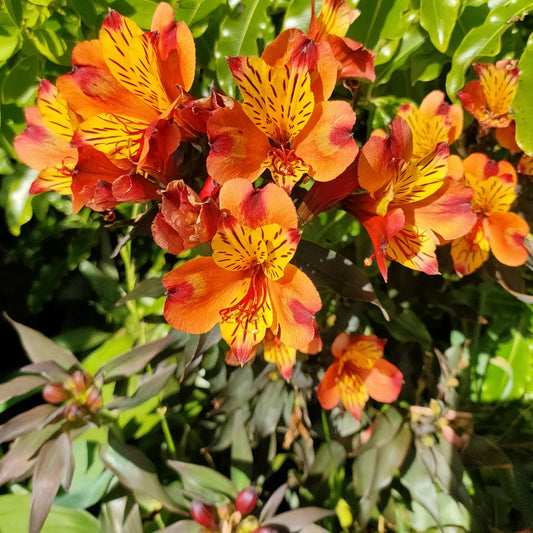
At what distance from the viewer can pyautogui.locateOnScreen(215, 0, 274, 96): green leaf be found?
2.16ft

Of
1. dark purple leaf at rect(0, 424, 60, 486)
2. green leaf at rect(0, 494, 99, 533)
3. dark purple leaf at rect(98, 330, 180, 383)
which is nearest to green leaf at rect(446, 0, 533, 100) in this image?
dark purple leaf at rect(98, 330, 180, 383)

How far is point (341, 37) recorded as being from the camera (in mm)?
549

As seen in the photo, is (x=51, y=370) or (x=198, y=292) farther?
(x=51, y=370)

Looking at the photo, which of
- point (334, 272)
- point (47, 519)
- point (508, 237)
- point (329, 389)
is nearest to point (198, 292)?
point (334, 272)

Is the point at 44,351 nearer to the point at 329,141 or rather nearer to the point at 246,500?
the point at 246,500

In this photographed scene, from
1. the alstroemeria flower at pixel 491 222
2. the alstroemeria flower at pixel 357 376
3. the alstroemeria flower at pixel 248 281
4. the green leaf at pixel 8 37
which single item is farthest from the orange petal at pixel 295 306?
the green leaf at pixel 8 37

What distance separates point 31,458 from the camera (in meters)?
0.67

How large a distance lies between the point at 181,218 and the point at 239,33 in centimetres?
37

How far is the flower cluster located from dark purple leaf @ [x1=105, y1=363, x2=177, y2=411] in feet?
0.74

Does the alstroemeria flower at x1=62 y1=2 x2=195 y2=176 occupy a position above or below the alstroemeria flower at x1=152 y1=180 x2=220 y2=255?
above

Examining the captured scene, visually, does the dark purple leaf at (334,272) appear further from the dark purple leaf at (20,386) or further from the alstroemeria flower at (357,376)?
the dark purple leaf at (20,386)

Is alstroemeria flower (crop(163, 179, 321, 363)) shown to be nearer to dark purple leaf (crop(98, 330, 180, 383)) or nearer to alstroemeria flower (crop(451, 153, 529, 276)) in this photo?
dark purple leaf (crop(98, 330, 180, 383))

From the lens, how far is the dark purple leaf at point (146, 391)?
0.67 meters

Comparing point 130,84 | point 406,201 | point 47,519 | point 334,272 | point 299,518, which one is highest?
point 130,84
